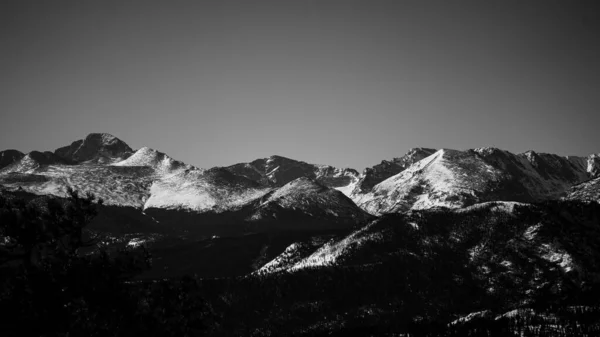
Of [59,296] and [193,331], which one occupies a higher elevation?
[59,296]

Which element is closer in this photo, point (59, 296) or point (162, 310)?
point (59, 296)

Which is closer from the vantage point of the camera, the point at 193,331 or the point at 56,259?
the point at 56,259

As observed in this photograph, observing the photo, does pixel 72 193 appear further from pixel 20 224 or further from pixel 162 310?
pixel 162 310

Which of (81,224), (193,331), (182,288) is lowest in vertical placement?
(193,331)

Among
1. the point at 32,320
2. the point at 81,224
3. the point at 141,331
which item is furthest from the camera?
the point at 81,224

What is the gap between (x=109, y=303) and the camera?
45531 millimetres

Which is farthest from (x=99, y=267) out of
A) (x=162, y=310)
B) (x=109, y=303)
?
(x=162, y=310)

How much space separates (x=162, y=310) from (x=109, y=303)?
4.26 metres

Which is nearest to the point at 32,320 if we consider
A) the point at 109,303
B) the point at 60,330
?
the point at 60,330

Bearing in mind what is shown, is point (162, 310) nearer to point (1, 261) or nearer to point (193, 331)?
point (193, 331)

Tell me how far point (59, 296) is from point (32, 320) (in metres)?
2.45

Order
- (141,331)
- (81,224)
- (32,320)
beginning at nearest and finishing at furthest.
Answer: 1. (32,320)
2. (141,331)
3. (81,224)

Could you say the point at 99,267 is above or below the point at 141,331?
above

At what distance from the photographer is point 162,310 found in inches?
1863
